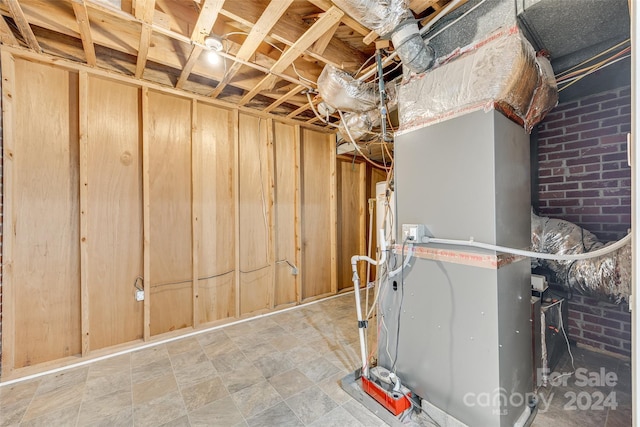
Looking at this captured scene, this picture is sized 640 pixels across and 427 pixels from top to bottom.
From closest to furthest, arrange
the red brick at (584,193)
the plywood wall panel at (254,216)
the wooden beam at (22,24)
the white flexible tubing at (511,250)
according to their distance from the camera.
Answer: the white flexible tubing at (511,250), the wooden beam at (22,24), the red brick at (584,193), the plywood wall panel at (254,216)

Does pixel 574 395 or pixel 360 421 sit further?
pixel 574 395

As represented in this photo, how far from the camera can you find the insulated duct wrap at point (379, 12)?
4.52ft

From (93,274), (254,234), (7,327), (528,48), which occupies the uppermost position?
(528,48)

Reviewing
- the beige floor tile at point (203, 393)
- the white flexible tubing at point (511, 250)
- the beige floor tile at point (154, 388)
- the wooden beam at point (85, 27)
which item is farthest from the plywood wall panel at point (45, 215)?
the white flexible tubing at point (511, 250)

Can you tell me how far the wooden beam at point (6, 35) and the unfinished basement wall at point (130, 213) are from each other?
0.10 metres

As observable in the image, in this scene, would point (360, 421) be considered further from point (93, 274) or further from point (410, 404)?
point (93, 274)

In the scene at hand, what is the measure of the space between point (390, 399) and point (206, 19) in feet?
8.88

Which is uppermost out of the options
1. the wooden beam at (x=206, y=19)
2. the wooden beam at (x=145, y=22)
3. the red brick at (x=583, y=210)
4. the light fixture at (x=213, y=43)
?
the wooden beam at (x=145, y=22)

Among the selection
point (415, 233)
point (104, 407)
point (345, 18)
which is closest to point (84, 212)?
point (104, 407)

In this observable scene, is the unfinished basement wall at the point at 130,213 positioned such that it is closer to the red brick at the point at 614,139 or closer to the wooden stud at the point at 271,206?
the wooden stud at the point at 271,206

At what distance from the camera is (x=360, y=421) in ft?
5.20

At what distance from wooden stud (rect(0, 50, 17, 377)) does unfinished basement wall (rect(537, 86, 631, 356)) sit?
4.50m

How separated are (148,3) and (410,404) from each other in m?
2.97

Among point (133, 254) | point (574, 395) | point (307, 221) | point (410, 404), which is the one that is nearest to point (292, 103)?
point (307, 221)
